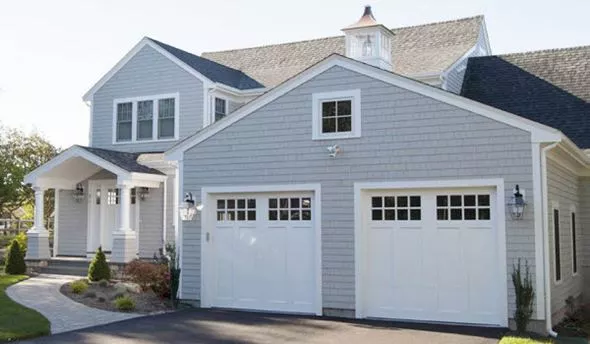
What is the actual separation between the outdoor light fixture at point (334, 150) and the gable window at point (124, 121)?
32.2ft

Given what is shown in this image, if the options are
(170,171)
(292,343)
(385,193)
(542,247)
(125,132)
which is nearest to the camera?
(292,343)

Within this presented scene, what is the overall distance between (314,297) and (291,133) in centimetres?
321

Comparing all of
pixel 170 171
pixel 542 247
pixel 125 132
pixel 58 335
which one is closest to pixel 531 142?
pixel 542 247

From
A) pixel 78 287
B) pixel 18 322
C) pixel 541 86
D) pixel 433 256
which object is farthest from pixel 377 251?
pixel 541 86

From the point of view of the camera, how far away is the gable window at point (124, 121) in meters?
20.4

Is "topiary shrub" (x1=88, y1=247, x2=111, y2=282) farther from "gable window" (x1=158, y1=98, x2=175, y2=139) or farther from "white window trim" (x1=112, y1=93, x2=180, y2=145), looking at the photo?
"gable window" (x1=158, y1=98, x2=175, y2=139)

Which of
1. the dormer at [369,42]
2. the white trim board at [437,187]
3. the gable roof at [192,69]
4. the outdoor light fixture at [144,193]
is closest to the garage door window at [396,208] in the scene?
the white trim board at [437,187]

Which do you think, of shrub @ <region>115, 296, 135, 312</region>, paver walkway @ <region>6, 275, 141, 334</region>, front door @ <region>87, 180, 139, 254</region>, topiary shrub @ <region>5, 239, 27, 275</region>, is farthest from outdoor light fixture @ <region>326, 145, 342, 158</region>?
topiary shrub @ <region>5, 239, 27, 275</region>

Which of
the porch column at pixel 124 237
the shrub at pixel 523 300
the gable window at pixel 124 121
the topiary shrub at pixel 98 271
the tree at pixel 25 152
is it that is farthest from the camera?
the tree at pixel 25 152

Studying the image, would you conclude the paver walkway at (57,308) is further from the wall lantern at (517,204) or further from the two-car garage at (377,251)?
the wall lantern at (517,204)

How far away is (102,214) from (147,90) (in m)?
4.01

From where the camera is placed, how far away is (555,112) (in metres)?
16.8

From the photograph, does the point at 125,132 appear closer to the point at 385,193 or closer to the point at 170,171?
the point at 170,171

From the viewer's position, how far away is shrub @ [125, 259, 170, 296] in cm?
1403
